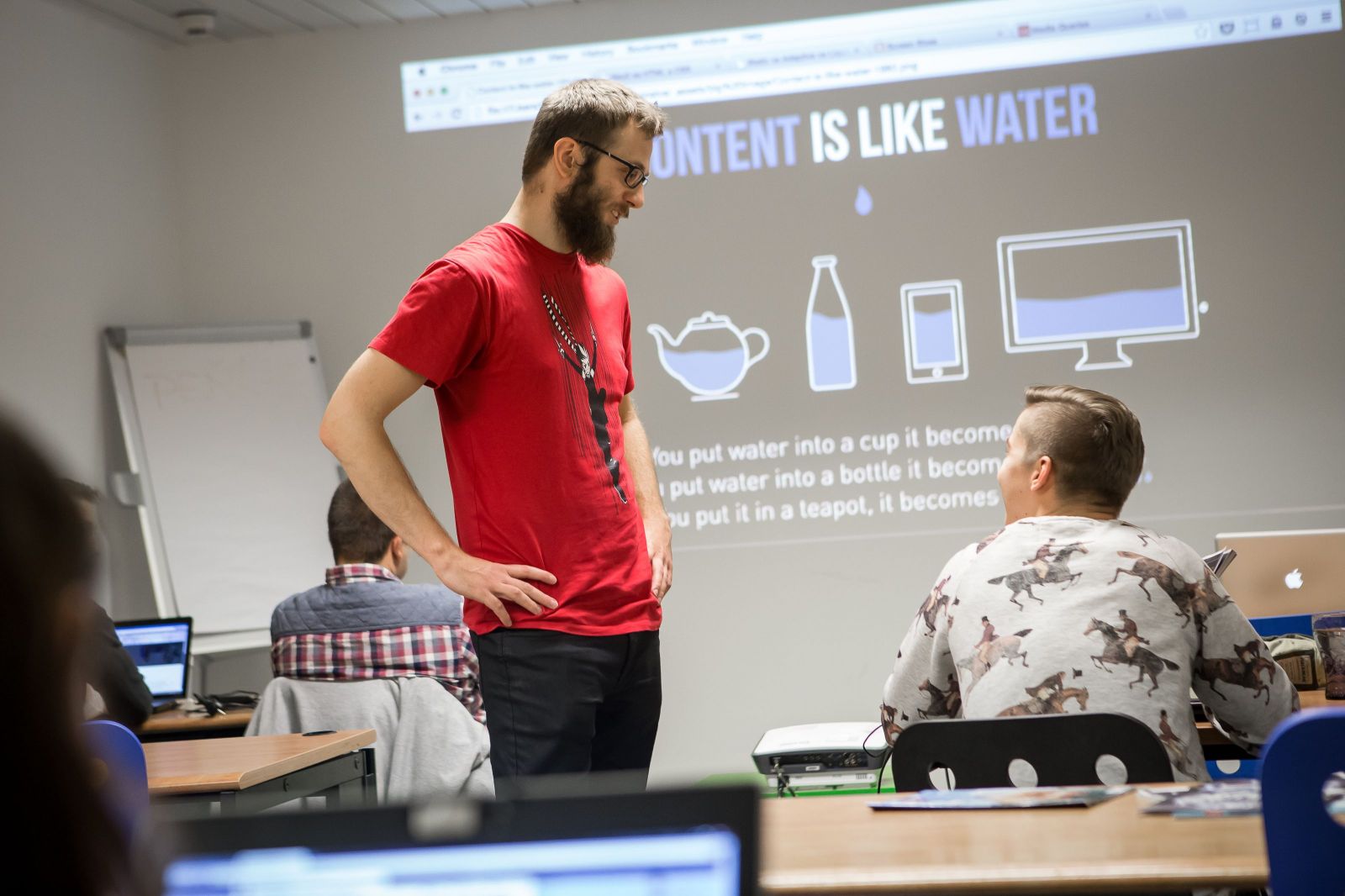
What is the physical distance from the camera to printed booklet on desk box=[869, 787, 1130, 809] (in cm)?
122

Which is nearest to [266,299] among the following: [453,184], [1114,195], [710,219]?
[453,184]

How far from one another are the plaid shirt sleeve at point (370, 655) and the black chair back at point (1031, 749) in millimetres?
1940

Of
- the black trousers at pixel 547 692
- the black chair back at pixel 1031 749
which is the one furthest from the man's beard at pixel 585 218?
the black chair back at pixel 1031 749

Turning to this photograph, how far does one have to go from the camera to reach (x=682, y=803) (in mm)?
540

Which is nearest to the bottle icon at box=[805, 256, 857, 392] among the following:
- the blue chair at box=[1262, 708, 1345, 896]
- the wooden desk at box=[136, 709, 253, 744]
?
the wooden desk at box=[136, 709, 253, 744]

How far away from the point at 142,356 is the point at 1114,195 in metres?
3.95

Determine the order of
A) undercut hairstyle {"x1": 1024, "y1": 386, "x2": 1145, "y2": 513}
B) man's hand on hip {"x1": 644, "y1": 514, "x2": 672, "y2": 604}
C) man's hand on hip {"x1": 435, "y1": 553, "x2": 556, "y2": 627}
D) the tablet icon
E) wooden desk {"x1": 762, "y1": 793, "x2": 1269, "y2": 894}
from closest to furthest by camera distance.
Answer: wooden desk {"x1": 762, "y1": 793, "x2": 1269, "y2": 894} → man's hand on hip {"x1": 435, "y1": 553, "x2": 556, "y2": 627} → undercut hairstyle {"x1": 1024, "y1": 386, "x2": 1145, "y2": 513} → man's hand on hip {"x1": 644, "y1": 514, "x2": 672, "y2": 604} → the tablet icon

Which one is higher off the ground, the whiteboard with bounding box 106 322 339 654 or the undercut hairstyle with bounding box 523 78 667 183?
the undercut hairstyle with bounding box 523 78 667 183

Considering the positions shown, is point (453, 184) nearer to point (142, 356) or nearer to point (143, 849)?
point (142, 356)

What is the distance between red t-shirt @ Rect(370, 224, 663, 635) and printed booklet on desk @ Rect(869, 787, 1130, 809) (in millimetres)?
770

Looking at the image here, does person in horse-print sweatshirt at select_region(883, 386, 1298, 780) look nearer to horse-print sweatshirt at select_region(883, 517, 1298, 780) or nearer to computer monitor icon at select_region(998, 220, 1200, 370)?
horse-print sweatshirt at select_region(883, 517, 1298, 780)

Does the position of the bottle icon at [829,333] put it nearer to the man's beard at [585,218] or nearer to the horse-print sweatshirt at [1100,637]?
the man's beard at [585,218]

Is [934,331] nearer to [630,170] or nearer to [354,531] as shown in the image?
[354,531]

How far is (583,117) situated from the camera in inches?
79.4
